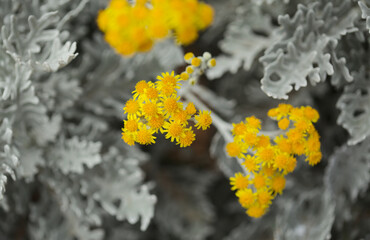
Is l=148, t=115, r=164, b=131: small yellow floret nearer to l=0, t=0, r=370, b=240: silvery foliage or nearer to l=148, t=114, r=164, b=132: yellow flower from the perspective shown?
l=148, t=114, r=164, b=132: yellow flower

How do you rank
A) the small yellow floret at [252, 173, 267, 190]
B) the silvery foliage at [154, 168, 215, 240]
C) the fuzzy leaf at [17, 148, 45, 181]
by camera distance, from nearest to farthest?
the small yellow floret at [252, 173, 267, 190], the fuzzy leaf at [17, 148, 45, 181], the silvery foliage at [154, 168, 215, 240]

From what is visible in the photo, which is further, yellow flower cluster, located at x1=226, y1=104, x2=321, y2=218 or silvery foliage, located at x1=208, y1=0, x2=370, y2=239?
silvery foliage, located at x1=208, y1=0, x2=370, y2=239

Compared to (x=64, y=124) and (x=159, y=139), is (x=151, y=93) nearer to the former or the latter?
(x=64, y=124)

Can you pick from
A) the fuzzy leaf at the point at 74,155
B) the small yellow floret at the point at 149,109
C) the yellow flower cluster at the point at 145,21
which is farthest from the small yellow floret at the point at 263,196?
the yellow flower cluster at the point at 145,21

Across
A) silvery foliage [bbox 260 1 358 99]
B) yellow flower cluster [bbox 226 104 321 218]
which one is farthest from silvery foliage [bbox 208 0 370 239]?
yellow flower cluster [bbox 226 104 321 218]

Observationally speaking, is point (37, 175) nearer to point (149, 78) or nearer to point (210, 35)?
point (149, 78)

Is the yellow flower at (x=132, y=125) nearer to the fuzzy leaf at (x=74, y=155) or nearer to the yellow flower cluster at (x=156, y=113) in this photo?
the yellow flower cluster at (x=156, y=113)

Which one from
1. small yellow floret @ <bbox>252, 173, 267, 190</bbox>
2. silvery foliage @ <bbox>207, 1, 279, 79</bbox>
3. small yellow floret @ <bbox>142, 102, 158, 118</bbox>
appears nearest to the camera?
small yellow floret @ <bbox>142, 102, 158, 118</bbox>

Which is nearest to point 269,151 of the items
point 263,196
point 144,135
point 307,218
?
point 263,196
